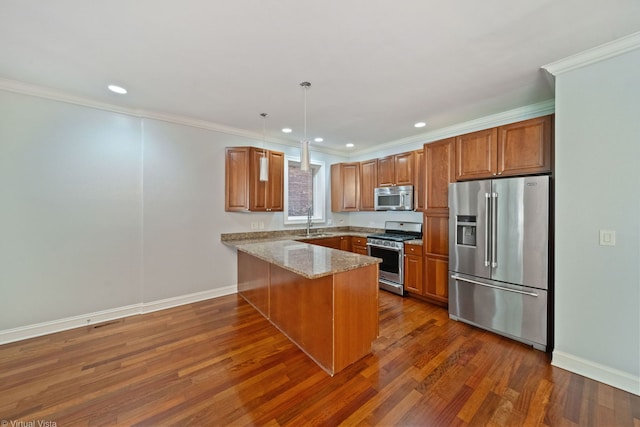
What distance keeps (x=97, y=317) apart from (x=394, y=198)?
180 inches

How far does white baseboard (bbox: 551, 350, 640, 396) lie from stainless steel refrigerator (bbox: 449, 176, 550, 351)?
0.77ft

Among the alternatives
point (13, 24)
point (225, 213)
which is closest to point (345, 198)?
point (225, 213)

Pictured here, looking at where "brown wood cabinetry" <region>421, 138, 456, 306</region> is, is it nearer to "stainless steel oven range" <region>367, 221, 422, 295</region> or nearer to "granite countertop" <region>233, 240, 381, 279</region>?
"stainless steel oven range" <region>367, 221, 422, 295</region>

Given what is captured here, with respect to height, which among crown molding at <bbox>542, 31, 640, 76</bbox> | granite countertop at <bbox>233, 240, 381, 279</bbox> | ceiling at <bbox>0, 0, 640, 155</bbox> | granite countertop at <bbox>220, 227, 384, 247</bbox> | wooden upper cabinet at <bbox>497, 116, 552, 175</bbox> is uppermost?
ceiling at <bbox>0, 0, 640, 155</bbox>

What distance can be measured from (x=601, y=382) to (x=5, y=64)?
5.82 m

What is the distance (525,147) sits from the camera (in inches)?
105

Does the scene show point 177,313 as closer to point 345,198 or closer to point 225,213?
point 225,213

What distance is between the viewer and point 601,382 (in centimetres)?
199

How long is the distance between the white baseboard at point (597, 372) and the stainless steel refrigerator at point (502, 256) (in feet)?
0.77

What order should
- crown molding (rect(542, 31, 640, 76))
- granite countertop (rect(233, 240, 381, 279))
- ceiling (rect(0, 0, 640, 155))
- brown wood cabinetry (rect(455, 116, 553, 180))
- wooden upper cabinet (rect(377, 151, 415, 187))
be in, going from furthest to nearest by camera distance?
wooden upper cabinet (rect(377, 151, 415, 187)), brown wood cabinetry (rect(455, 116, 553, 180)), granite countertop (rect(233, 240, 381, 279)), crown molding (rect(542, 31, 640, 76)), ceiling (rect(0, 0, 640, 155))

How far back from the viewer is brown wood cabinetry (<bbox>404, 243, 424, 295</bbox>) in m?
3.69

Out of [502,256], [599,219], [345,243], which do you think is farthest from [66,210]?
[599,219]

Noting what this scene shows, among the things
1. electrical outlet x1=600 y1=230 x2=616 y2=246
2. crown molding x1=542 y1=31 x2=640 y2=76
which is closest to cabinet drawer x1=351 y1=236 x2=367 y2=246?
electrical outlet x1=600 y1=230 x2=616 y2=246

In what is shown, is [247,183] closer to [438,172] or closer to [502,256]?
[438,172]
